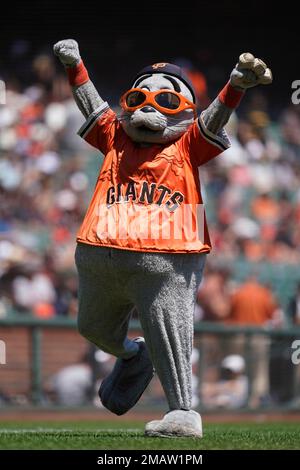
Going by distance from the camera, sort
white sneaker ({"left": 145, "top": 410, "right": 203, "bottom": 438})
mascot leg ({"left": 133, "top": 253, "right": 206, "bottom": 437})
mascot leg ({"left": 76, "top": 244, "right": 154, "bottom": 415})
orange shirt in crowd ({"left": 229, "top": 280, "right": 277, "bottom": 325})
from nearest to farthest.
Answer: white sneaker ({"left": 145, "top": 410, "right": 203, "bottom": 438})
mascot leg ({"left": 133, "top": 253, "right": 206, "bottom": 437})
mascot leg ({"left": 76, "top": 244, "right": 154, "bottom": 415})
orange shirt in crowd ({"left": 229, "top": 280, "right": 277, "bottom": 325})

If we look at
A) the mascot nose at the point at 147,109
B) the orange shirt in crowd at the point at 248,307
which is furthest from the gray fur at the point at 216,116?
the orange shirt in crowd at the point at 248,307

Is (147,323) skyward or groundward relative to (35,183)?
groundward

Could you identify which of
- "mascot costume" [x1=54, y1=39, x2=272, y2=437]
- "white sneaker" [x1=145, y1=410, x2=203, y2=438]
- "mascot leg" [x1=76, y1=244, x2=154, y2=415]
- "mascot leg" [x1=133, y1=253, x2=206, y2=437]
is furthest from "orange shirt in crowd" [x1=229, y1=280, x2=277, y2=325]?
"white sneaker" [x1=145, y1=410, x2=203, y2=438]

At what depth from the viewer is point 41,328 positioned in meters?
9.02

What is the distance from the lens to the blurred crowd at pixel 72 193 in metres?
9.74

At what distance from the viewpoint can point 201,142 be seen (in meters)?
4.65

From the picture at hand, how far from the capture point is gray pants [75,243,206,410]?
4445 mm

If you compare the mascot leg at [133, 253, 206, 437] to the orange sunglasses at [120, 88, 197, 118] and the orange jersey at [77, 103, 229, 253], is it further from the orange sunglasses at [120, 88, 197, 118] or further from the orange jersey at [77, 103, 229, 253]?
the orange sunglasses at [120, 88, 197, 118]

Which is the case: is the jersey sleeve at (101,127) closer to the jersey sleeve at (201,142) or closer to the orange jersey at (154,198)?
the orange jersey at (154,198)

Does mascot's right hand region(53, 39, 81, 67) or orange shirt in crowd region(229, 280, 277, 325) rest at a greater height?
mascot's right hand region(53, 39, 81, 67)

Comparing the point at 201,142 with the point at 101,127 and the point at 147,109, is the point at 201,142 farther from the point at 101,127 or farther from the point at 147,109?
the point at 101,127
